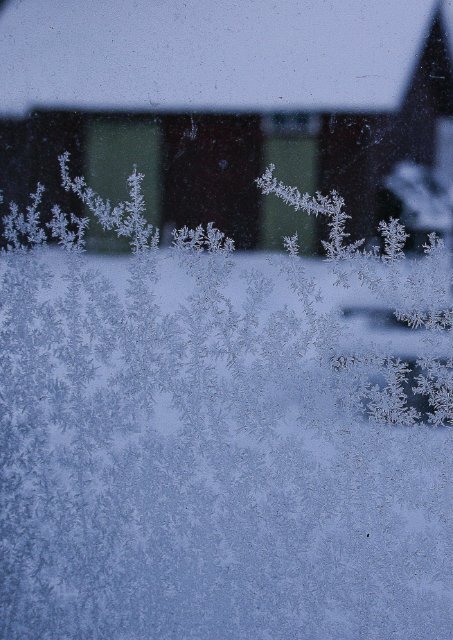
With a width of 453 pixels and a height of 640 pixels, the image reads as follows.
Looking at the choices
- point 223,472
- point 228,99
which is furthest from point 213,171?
point 223,472

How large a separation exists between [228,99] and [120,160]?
0.54 ft

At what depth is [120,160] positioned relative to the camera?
28.5 inches

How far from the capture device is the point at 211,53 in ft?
2.34

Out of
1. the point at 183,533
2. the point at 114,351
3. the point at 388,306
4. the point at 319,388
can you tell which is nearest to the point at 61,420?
the point at 114,351

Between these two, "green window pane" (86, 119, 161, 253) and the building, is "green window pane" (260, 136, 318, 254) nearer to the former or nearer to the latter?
the building

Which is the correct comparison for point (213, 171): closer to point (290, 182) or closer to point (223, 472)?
point (290, 182)

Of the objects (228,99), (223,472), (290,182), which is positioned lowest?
(223,472)

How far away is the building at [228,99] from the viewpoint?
0.71m

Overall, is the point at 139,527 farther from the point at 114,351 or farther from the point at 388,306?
the point at 388,306

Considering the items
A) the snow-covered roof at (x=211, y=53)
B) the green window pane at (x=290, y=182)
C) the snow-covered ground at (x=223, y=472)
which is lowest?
the snow-covered ground at (x=223, y=472)

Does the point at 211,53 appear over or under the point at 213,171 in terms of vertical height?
over

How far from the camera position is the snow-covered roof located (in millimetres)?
707

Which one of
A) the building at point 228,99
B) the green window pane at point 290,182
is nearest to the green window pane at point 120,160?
the building at point 228,99

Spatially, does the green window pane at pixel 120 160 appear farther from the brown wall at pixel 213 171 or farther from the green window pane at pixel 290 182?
the green window pane at pixel 290 182
